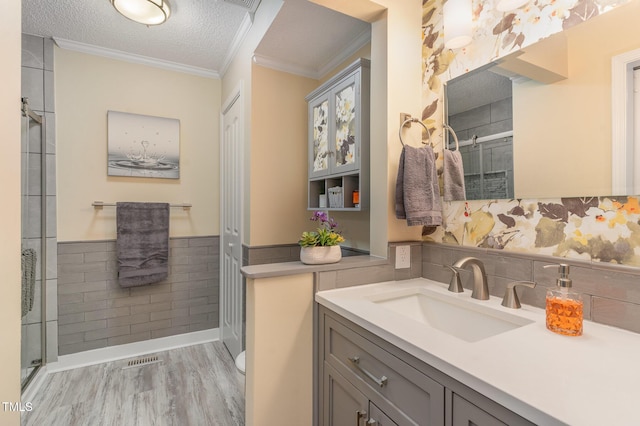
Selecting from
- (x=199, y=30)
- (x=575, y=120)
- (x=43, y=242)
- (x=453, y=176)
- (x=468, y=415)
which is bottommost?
(x=468, y=415)

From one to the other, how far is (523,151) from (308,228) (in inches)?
59.2

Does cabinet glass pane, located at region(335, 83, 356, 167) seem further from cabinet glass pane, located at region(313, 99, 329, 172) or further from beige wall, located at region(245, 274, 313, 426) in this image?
beige wall, located at region(245, 274, 313, 426)

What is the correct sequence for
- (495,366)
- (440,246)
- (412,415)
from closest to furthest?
1. (495,366)
2. (412,415)
3. (440,246)

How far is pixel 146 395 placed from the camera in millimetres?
1937

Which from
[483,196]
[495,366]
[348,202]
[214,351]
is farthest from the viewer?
[214,351]

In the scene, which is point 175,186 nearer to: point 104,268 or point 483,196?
point 104,268

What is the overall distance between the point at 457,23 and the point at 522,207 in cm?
85

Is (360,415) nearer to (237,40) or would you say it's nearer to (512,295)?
(512,295)

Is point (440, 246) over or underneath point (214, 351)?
over

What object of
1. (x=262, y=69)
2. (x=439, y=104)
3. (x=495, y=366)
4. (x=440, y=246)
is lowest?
(x=495, y=366)

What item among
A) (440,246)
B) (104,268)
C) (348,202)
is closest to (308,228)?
(348,202)

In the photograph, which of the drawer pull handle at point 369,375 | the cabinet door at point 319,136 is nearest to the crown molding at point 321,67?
the cabinet door at point 319,136

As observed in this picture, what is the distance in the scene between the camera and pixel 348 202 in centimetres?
173

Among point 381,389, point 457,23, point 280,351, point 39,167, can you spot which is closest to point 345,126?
point 457,23
